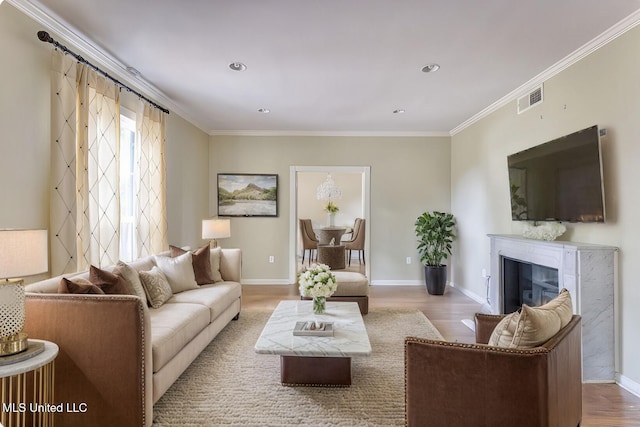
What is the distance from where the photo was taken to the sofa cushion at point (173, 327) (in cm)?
214

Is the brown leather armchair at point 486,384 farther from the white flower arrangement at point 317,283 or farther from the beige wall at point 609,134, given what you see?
the beige wall at point 609,134

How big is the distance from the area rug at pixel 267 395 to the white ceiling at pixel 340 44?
2.68 meters

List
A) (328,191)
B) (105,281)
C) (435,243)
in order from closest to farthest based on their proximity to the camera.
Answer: (105,281)
(435,243)
(328,191)

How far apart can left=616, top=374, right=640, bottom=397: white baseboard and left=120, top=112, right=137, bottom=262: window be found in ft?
14.7

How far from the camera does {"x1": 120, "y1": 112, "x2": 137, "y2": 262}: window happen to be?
3453 millimetres

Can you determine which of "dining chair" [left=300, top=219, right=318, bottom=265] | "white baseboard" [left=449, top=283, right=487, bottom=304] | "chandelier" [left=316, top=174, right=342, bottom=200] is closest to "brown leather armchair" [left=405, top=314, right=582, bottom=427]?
"white baseboard" [left=449, top=283, right=487, bottom=304]

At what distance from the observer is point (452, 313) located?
431cm

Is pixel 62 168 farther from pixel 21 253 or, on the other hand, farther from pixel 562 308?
pixel 562 308

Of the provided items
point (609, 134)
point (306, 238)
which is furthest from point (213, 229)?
point (609, 134)

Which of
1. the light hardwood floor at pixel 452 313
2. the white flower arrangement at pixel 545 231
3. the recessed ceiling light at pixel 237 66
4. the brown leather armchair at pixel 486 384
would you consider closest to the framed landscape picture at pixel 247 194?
the light hardwood floor at pixel 452 313

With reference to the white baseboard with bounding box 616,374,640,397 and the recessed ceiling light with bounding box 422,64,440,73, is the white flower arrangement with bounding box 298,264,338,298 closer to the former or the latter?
the recessed ceiling light with bounding box 422,64,440,73

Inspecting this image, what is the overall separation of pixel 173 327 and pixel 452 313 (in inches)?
134

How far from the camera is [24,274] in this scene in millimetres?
1550

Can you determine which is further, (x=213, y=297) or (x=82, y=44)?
(x=213, y=297)
